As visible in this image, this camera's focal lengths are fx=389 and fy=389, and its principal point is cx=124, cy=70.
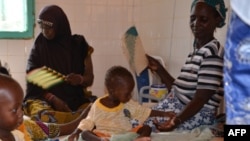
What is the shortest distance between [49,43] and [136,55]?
21.0 inches

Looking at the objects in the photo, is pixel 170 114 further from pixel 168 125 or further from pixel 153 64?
pixel 153 64

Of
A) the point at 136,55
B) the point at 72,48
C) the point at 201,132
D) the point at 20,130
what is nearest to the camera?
the point at 20,130

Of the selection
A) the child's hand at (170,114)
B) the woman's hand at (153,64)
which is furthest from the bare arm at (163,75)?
the child's hand at (170,114)

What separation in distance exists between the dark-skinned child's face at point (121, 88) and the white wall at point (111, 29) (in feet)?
3.32

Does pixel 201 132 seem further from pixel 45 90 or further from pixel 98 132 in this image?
pixel 45 90

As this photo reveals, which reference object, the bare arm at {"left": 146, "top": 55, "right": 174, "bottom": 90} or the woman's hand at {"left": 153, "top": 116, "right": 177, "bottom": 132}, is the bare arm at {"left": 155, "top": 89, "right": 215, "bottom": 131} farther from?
the bare arm at {"left": 146, "top": 55, "right": 174, "bottom": 90}

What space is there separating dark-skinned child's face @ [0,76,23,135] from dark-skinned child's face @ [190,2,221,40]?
90cm

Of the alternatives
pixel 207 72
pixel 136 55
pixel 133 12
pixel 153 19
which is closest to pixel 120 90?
pixel 207 72

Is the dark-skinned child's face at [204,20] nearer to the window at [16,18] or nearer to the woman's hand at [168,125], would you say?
the woman's hand at [168,125]

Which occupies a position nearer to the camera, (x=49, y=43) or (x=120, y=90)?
(x=120, y=90)

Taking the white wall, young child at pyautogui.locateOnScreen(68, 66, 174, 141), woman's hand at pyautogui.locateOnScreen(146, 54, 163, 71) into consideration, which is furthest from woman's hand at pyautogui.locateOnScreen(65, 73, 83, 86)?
young child at pyautogui.locateOnScreen(68, 66, 174, 141)

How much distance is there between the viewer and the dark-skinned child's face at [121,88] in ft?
5.06

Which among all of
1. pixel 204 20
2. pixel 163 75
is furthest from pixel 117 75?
pixel 163 75

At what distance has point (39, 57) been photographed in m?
2.33
